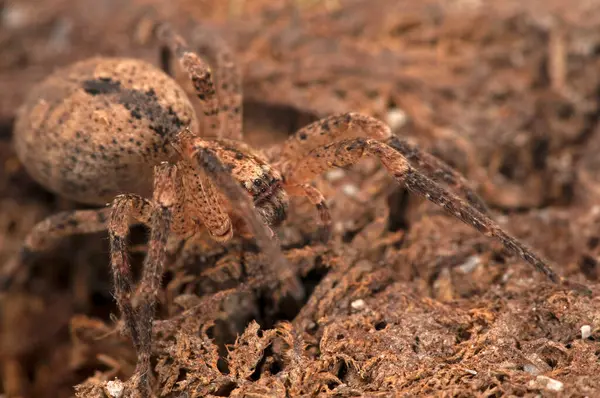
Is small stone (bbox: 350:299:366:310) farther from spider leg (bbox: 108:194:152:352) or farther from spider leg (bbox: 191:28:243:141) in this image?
spider leg (bbox: 191:28:243:141)

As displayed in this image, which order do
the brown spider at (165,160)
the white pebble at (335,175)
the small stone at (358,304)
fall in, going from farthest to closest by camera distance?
the white pebble at (335,175)
the small stone at (358,304)
the brown spider at (165,160)

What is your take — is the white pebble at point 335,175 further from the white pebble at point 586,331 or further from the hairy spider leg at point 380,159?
the white pebble at point 586,331

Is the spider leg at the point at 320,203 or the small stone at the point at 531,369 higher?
the spider leg at the point at 320,203

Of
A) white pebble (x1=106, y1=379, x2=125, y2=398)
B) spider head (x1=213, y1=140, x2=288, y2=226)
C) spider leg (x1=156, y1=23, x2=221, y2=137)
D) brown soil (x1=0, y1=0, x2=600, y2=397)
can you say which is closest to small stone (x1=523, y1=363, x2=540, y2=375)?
brown soil (x1=0, y1=0, x2=600, y2=397)

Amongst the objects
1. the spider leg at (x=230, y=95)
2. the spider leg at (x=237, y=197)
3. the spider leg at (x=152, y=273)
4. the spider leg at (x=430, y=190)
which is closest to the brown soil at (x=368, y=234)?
the spider leg at (x=152, y=273)

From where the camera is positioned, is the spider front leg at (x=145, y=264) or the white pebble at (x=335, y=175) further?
the white pebble at (x=335, y=175)

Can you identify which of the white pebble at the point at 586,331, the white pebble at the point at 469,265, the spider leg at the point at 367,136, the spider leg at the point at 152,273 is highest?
the spider leg at the point at 367,136

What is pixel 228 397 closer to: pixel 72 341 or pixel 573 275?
pixel 72 341
